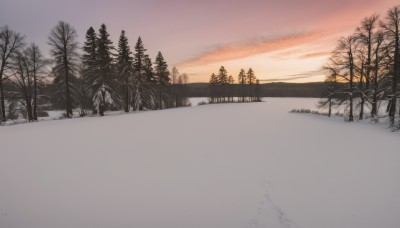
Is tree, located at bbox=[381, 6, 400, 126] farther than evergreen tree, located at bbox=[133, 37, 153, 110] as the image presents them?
No

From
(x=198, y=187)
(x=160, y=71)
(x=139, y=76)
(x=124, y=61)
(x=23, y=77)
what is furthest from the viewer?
(x=160, y=71)

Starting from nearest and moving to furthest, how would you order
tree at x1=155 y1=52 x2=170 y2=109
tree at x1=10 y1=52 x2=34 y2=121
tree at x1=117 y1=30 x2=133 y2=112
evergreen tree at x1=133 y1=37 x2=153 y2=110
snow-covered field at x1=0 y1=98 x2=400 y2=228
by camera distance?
snow-covered field at x1=0 y1=98 x2=400 y2=228 → tree at x1=10 y1=52 x2=34 y2=121 → tree at x1=117 y1=30 x2=133 y2=112 → evergreen tree at x1=133 y1=37 x2=153 y2=110 → tree at x1=155 y1=52 x2=170 y2=109

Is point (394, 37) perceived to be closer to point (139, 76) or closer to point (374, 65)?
point (374, 65)

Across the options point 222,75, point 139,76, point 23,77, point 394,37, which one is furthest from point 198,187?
point 222,75

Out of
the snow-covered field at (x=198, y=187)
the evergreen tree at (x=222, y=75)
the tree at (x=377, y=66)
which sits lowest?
the snow-covered field at (x=198, y=187)

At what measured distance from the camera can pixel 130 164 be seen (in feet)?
24.9

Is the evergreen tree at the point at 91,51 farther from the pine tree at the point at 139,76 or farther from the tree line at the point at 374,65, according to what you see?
the tree line at the point at 374,65

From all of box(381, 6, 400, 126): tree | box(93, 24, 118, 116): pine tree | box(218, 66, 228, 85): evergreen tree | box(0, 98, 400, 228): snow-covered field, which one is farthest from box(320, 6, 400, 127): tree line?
box(218, 66, 228, 85): evergreen tree

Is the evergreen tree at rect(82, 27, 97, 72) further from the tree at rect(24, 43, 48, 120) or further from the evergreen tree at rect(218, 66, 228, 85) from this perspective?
the evergreen tree at rect(218, 66, 228, 85)

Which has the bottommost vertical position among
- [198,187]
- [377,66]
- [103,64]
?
[198,187]

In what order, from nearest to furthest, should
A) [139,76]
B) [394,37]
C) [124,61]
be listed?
[394,37]
[124,61]
[139,76]

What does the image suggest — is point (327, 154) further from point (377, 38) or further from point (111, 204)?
point (377, 38)

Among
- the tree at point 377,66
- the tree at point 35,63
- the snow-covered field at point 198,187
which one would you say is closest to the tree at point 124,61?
the tree at point 35,63

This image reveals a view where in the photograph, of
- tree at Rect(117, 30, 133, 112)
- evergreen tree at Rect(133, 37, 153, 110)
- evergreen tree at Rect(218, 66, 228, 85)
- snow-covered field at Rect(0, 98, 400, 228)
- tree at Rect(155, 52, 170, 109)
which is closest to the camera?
snow-covered field at Rect(0, 98, 400, 228)
